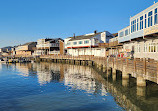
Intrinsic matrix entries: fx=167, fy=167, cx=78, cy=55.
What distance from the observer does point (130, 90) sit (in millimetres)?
20828

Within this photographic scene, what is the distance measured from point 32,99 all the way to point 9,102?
2410 mm

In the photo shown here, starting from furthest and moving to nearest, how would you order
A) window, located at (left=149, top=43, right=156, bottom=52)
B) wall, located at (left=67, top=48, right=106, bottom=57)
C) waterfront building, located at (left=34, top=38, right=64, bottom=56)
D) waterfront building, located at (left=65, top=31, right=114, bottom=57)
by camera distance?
waterfront building, located at (left=34, top=38, right=64, bottom=56) → waterfront building, located at (left=65, top=31, right=114, bottom=57) → wall, located at (left=67, top=48, right=106, bottom=57) → window, located at (left=149, top=43, right=156, bottom=52)

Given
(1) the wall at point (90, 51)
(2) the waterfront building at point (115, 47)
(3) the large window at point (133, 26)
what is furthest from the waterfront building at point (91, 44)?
(3) the large window at point (133, 26)

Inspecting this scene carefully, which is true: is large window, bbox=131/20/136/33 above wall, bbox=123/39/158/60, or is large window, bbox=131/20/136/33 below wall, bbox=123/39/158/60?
above

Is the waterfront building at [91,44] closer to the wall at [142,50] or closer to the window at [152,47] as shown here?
the wall at [142,50]

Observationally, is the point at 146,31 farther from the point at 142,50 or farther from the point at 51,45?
the point at 51,45

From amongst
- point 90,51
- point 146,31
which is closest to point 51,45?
point 90,51

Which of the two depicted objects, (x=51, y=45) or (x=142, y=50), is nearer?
(x=142, y=50)

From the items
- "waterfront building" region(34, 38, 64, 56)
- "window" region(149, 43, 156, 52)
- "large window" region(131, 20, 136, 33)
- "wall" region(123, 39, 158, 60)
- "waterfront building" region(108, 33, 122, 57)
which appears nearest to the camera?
"wall" region(123, 39, 158, 60)

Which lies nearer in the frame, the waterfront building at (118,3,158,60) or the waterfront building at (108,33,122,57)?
the waterfront building at (118,3,158,60)

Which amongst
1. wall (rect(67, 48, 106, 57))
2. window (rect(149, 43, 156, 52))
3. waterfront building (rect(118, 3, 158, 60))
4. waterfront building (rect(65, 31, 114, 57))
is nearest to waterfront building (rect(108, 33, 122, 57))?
wall (rect(67, 48, 106, 57))

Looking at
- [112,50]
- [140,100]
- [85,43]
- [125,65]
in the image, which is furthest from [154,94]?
[85,43]

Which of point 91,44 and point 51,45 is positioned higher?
point 51,45

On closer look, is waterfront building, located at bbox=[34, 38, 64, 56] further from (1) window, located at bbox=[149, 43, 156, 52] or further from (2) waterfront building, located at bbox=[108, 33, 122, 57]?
(1) window, located at bbox=[149, 43, 156, 52]
